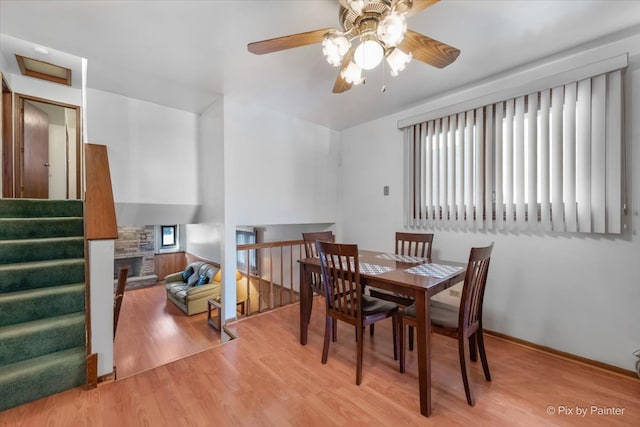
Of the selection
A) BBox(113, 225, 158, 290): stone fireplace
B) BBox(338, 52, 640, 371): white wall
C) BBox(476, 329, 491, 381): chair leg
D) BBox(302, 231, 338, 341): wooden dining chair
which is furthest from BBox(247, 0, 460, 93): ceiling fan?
BBox(113, 225, 158, 290): stone fireplace

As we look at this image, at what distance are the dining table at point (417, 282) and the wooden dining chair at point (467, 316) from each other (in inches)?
5.8

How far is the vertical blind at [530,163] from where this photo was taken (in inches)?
76.2

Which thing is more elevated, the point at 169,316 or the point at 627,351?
the point at 627,351

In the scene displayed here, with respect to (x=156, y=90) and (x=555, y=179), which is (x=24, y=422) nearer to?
(x=156, y=90)

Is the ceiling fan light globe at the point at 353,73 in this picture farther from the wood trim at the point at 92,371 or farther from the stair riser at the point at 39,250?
the stair riser at the point at 39,250

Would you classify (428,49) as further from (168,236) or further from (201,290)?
(168,236)

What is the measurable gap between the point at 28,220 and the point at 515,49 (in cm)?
449

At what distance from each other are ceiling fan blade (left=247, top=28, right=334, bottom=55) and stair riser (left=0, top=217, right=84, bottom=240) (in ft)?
8.82

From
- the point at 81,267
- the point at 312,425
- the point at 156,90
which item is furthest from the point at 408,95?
the point at 81,267

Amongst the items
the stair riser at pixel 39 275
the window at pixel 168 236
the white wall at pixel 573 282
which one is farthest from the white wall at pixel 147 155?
the window at pixel 168 236

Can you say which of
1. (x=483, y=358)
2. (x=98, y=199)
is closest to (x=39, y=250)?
(x=98, y=199)

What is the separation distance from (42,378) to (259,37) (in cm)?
271

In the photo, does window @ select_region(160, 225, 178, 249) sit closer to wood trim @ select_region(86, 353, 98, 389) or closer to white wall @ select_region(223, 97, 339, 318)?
white wall @ select_region(223, 97, 339, 318)

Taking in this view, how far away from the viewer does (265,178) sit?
10.9 feet
